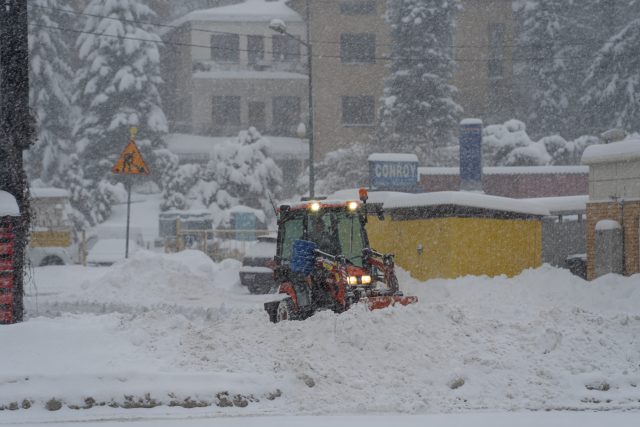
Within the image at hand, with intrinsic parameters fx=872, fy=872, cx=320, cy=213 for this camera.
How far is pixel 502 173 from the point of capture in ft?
121

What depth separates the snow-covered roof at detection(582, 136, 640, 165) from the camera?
62.5ft

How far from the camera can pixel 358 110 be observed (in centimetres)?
5009

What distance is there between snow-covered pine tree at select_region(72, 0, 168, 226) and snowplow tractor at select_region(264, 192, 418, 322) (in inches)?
1381

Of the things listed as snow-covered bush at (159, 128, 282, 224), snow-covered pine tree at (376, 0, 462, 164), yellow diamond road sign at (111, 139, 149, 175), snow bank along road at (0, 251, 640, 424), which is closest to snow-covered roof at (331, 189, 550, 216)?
snow bank along road at (0, 251, 640, 424)

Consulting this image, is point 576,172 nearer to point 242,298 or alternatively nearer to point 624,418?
point 242,298

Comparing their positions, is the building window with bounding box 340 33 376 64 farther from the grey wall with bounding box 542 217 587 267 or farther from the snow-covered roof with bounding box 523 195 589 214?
the grey wall with bounding box 542 217 587 267

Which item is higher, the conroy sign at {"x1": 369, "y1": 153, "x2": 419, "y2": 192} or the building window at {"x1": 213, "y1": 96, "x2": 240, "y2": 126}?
the building window at {"x1": 213, "y1": 96, "x2": 240, "y2": 126}

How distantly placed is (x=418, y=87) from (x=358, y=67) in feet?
17.9

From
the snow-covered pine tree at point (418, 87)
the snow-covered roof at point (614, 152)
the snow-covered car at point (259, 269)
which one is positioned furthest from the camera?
the snow-covered pine tree at point (418, 87)

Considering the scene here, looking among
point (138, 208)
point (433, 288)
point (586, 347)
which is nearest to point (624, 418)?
point (586, 347)

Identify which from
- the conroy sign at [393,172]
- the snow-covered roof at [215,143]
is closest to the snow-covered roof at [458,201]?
the conroy sign at [393,172]

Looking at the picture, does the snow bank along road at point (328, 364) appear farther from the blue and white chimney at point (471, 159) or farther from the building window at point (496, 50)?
the building window at point (496, 50)

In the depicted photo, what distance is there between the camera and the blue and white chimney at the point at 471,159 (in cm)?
2847

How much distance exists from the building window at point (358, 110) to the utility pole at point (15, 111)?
125ft
